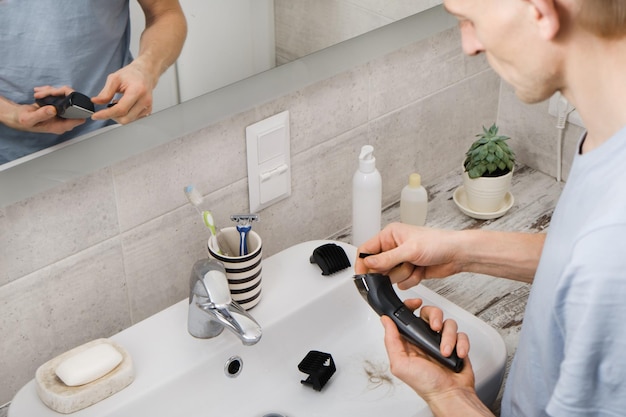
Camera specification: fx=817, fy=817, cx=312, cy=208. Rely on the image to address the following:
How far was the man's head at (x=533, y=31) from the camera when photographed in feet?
2.56

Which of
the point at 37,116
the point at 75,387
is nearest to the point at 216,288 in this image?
the point at 75,387

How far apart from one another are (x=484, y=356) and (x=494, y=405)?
8cm

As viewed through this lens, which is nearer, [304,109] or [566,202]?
[566,202]

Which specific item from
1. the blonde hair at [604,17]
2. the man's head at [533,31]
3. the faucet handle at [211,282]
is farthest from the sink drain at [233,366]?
the blonde hair at [604,17]

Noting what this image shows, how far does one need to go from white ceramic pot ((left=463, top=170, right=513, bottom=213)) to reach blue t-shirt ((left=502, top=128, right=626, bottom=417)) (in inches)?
25.5

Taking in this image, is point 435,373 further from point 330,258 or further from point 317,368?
point 330,258

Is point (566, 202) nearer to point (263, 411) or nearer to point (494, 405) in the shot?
point (494, 405)

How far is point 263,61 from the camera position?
50.1 inches

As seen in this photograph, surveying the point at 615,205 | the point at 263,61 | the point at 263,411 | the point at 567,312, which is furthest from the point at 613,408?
the point at 263,61

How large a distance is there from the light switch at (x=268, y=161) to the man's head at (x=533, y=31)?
0.50 meters

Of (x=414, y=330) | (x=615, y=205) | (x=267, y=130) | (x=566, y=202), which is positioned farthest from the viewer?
(x=267, y=130)

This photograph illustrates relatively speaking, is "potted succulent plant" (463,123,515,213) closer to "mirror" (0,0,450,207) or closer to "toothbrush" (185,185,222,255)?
"mirror" (0,0,450,207)

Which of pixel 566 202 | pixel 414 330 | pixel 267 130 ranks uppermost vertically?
pixel 566 202

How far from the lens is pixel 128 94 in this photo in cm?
112
